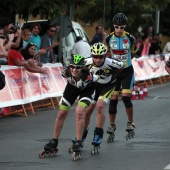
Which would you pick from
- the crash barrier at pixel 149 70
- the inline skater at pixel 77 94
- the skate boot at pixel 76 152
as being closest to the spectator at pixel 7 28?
the inline skater at pixel 77 94

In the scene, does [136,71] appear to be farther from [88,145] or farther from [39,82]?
[88,145]

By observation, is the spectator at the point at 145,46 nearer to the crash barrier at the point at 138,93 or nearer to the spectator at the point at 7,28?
the crash barrier at the point at 138,93

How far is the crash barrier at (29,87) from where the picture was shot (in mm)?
15945

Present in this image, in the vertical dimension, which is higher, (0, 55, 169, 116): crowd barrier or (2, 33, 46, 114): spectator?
(2, 33, 46, 114): spectator

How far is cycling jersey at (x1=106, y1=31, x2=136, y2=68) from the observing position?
42.5 ft

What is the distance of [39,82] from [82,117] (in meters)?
7.07

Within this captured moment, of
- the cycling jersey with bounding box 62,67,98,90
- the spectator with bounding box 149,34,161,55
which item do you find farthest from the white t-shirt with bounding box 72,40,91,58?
the cycling jersey with bounding box 62,67,98,90

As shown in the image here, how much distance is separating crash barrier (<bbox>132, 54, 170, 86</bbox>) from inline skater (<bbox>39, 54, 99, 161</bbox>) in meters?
14.0

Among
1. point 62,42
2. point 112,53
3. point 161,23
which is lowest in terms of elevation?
point 161,23

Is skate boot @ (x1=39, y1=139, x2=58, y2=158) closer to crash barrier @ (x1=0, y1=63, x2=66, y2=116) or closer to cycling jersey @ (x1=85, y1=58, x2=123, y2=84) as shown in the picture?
cycling jersey @ (x1=85, y1=58, x2=123, y2=84)

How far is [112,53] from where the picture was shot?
13.1m

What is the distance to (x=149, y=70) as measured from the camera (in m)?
26.8

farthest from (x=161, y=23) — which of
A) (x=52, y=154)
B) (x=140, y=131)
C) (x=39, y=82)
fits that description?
(x=52, y=154)

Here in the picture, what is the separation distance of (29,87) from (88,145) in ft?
17.5
